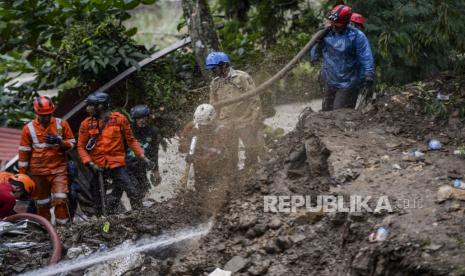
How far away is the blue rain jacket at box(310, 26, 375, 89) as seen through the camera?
26.0 feet

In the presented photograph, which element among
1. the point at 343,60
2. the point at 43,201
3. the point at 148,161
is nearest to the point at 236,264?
the point at 148,161

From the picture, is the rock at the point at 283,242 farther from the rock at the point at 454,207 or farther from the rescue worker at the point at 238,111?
the rescue worker at the point at 238,111

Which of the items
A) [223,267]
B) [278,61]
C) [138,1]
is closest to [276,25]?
[278,61]

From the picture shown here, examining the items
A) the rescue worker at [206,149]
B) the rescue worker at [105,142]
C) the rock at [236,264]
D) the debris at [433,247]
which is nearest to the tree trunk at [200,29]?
the rescue worker at [105,142]

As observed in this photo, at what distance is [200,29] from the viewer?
10062 millimetres

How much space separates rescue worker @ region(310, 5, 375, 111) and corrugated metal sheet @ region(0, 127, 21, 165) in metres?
5.04

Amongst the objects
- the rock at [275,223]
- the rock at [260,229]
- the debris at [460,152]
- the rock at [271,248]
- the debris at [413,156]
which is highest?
the debris at [460,152]

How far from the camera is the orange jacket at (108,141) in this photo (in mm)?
8445

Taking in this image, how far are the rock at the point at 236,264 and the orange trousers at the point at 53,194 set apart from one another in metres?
3.51

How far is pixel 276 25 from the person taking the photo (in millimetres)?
12773

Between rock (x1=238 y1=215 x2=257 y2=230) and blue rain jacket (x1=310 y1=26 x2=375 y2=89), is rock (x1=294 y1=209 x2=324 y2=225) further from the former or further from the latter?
blue rain jacket (x1=310 y1=26 x2=375 y2=89)

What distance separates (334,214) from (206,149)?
250 centimetres

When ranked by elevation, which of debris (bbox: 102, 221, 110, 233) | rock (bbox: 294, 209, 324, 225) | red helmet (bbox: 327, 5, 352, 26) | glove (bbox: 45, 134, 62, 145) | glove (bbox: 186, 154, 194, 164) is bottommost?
debris (bbox: 102, 221, 110, 233)

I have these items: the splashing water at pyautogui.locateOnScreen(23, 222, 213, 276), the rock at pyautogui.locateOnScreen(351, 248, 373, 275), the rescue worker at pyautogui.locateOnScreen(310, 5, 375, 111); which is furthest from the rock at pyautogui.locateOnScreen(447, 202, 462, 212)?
the rescue worker at pyautogui.locateOnScreen(310, 5, 375, 111)
